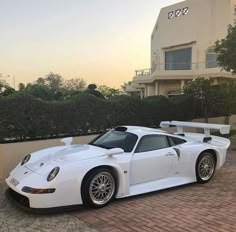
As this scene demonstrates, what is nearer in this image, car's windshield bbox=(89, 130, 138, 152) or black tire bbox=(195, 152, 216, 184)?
car's windshield bbox=(89, 130, 138, 152)

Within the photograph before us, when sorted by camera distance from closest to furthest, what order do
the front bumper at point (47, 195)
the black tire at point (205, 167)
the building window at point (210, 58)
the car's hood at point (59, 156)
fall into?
1. the front bumper at point (47, 195)
2. the car's hood at point (59, 156)
3. the black tire at point (205, 167)
4. the building window at point (210, 58)

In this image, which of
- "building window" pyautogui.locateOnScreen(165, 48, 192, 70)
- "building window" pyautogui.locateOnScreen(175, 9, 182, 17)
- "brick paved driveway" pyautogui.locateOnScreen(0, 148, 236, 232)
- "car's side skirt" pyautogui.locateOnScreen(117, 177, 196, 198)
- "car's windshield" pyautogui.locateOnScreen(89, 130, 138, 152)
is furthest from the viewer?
"building window" pyautogui.locateOnScreen(175, 9, 182, 17)

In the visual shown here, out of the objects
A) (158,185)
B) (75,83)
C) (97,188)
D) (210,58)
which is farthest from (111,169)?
(75,83)

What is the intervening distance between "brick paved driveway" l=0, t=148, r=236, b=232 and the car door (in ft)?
1.16

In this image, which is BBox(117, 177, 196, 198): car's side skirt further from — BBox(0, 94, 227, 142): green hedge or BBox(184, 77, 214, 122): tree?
BBox(184, 77, 214, 122): tree

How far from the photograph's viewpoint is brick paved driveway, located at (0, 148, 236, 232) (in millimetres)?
4578

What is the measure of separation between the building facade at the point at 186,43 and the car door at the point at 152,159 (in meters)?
20.0

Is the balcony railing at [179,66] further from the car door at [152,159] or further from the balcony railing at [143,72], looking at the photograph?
the car door at [152,159]

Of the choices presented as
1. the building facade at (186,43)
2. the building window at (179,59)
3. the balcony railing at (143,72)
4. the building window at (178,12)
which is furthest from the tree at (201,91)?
the building window at (178,12)

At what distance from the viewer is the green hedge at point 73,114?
26.9ft

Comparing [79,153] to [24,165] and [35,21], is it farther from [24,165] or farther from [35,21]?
[35,21]

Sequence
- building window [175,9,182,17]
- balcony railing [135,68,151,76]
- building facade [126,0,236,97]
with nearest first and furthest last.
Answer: building facade [126,0,236,97]
building window [175,9,182,17]
balcony railing [135,68,151,76]

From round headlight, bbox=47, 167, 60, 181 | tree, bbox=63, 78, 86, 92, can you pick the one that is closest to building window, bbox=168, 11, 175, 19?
round headlight, bbox=47, 167, 60, 181

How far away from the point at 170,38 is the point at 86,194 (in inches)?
1139
